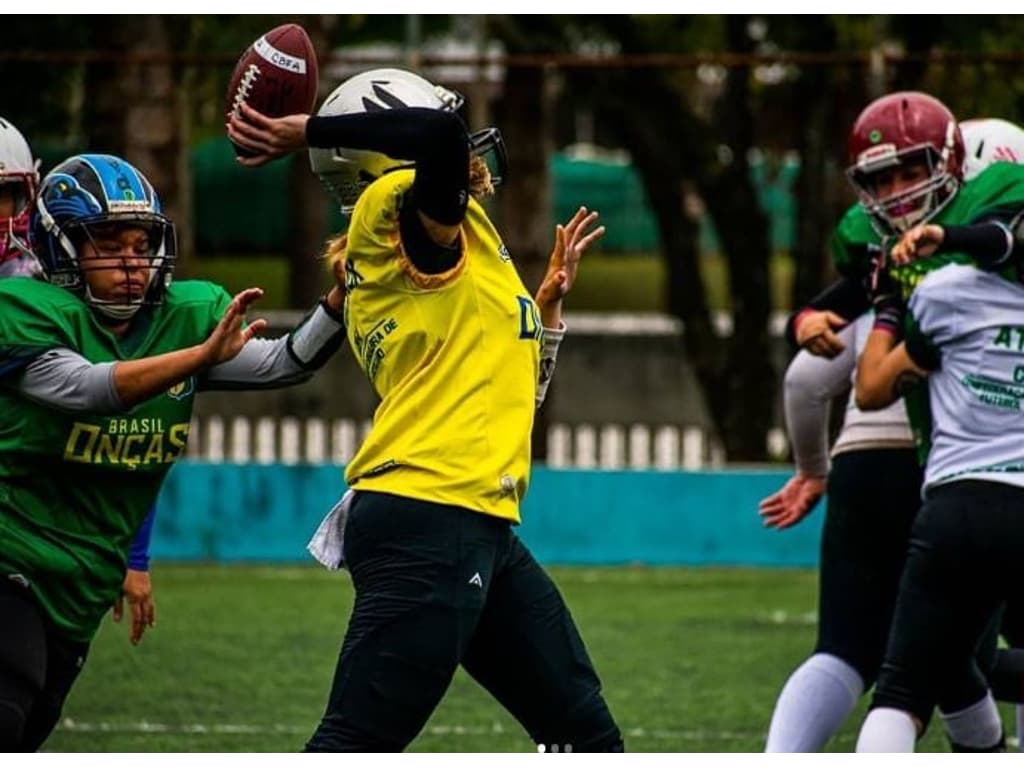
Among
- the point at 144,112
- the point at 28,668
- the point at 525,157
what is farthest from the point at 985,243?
the point at 525,157

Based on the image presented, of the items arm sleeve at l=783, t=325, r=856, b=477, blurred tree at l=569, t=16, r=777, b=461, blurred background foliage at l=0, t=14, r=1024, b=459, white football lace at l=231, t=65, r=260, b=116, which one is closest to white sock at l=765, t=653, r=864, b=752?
arm sleeve at l=783, t=325, r=856, b=477

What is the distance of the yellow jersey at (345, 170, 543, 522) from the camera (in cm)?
515

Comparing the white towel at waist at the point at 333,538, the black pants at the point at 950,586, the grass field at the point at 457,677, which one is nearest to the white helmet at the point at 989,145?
the black pants at the point at 950,586

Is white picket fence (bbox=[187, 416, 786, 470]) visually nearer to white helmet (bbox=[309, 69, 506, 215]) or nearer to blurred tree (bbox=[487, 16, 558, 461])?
blurred tree (bbox=[487, 16, 558, 461])

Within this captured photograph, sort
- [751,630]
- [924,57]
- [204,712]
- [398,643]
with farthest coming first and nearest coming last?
1. [924,57]
2. [751,630]
3. [204,712]
4. [398,643]

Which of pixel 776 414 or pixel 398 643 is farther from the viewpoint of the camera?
pixel 776 414

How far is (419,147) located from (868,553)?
215 cm

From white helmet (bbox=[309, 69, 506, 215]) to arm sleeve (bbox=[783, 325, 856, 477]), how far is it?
165cm

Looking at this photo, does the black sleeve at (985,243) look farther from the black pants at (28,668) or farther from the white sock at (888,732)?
the black pants at (28,668)

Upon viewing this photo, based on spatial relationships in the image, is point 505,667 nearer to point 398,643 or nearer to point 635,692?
point 398,643

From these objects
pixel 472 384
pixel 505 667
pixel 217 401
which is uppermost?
pixel 472 384

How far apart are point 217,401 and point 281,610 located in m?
6.16

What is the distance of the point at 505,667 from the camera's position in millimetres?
5340

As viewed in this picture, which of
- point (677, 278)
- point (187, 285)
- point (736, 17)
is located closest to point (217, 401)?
point (677, 278)
